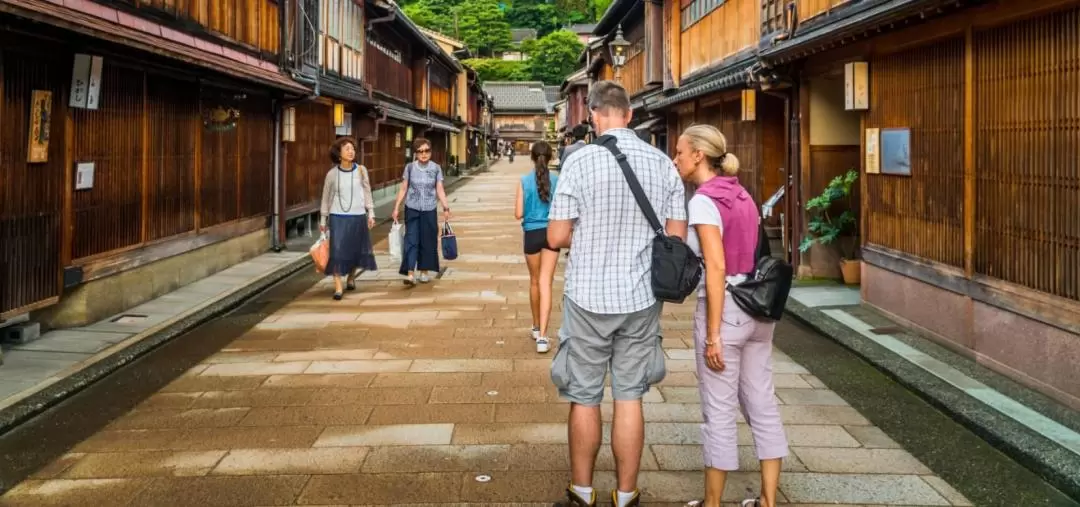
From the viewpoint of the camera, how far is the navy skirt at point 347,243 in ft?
40.3

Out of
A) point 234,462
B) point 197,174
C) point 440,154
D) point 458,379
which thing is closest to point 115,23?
point 197,174

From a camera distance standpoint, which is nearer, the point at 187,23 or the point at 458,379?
the point at 458,379

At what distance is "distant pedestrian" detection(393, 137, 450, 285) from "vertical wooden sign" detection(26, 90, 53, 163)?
4482 millimetres

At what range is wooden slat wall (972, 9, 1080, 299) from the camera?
22.5ft

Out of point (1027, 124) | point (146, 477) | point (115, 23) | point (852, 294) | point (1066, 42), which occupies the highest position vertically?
point (115, 23)

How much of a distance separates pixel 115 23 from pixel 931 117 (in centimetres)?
902

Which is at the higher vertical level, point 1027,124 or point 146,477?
point 1027,124

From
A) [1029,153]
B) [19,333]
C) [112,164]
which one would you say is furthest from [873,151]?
[19,333]

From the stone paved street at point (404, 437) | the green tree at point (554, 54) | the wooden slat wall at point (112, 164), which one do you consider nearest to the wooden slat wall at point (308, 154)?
the wooden slat wall at point (112, 164)

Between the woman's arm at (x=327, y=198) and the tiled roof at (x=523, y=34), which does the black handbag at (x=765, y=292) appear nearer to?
the woman's arm at (x=327, y=198)

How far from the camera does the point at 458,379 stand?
7.98 m

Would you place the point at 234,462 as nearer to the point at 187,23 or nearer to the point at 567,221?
the point at 567,221

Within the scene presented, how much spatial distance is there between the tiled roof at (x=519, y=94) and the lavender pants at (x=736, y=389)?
89.0 metres

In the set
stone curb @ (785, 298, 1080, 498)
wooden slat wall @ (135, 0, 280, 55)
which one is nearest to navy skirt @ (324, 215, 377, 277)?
wooden slat wall @ (135, 0, 280, 55)
